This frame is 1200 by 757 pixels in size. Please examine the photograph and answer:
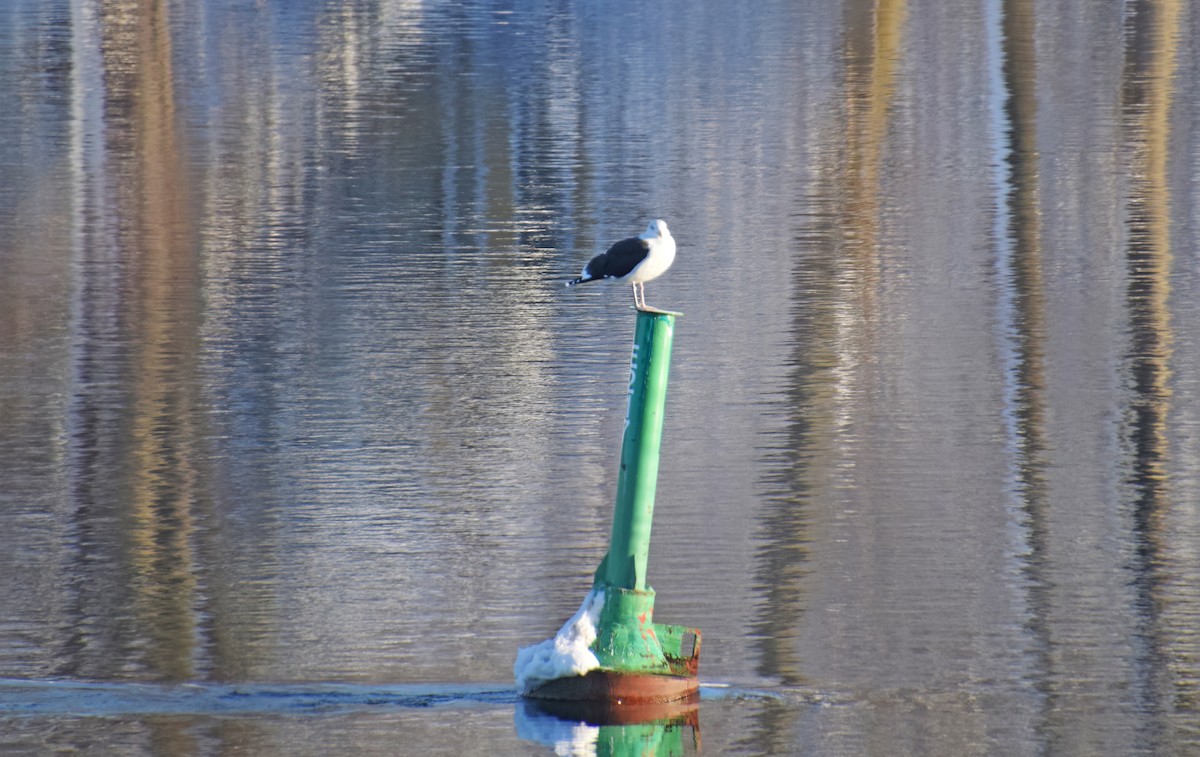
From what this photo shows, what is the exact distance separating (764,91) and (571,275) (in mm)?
8115

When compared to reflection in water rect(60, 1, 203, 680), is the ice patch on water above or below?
below

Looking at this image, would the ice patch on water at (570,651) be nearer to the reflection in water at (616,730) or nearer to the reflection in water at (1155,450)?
the reflection in water at (616,730)

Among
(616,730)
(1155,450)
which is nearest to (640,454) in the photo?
(616,730)

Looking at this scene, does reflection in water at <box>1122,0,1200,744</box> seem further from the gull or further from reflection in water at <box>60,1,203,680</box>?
reflection in water at <box>60,1,203,680</box>

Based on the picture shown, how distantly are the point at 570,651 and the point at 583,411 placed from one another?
3635mm

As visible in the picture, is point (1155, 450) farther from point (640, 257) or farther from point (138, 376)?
point (138, 376)

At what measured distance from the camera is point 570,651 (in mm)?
5949

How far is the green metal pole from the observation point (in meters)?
5.99

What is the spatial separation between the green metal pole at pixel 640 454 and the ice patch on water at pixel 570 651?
111 mm

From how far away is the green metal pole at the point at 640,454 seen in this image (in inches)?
236

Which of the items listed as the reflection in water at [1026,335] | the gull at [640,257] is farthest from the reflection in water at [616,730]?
the gull at [640,257]

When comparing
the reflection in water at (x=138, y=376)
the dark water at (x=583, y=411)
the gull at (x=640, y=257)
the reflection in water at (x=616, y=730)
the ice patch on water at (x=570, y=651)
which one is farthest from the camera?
the gull at (x=640, y=257)

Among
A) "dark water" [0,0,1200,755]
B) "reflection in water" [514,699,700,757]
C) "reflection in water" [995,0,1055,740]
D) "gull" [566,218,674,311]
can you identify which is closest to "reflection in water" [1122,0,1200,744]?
"dark water" [0,0,1200,755]

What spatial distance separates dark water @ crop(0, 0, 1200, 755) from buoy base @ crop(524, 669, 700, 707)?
16 centimetres
